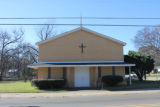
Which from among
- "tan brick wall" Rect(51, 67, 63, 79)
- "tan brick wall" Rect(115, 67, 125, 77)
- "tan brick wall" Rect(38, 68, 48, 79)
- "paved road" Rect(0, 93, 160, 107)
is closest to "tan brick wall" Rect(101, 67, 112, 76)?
"tan brick wall" Rect(115, 67, 125, 77)

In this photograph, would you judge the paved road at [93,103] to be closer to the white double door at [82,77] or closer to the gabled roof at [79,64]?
the gabled roof at [79,64]

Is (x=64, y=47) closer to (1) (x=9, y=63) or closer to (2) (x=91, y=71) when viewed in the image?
(2) (x=91, y=71)

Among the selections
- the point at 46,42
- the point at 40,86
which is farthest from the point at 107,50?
the point at 40,86

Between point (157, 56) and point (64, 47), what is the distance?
4111cm

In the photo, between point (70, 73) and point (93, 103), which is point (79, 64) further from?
point (93, 103)

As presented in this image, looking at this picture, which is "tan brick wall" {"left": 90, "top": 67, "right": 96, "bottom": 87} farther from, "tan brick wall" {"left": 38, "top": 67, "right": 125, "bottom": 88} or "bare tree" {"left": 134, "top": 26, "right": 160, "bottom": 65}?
"bare tree" {"left": 134, "top": 26, "right": 160, "bottom": 65}

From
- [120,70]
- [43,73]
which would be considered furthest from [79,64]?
[120,70]

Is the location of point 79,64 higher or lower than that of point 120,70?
higher

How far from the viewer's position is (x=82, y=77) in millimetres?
21766

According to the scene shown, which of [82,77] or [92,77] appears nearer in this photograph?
[82,77]

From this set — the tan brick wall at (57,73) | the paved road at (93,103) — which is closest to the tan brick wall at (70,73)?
the tan brick wall at (57,73)

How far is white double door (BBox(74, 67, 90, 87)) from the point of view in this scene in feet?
71.1

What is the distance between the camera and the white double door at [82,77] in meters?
21.7

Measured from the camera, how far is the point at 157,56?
55.0 meters
